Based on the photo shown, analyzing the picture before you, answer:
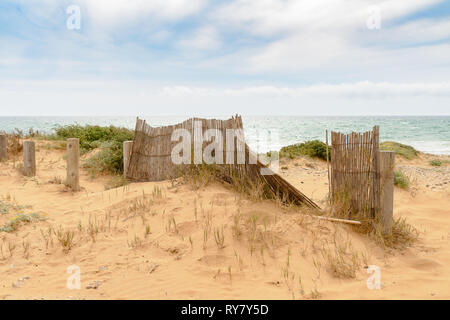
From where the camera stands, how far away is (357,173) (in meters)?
4.61

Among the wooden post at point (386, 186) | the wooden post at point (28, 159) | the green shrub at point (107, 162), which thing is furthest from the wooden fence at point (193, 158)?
the wooden post at point (28, 159)

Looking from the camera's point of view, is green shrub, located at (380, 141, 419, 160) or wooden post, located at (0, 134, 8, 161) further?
green shrub, located at (380, 141, 419, 160)

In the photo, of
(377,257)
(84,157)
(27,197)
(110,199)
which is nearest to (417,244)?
(377,257)

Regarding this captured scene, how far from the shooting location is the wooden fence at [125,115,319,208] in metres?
4.95

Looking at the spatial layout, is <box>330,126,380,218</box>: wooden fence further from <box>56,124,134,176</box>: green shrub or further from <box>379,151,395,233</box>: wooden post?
<box>56,124,134,176</box>: green shrub

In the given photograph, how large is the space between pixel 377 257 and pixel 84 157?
8.50m

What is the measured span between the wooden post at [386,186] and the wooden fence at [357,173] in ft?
0.17

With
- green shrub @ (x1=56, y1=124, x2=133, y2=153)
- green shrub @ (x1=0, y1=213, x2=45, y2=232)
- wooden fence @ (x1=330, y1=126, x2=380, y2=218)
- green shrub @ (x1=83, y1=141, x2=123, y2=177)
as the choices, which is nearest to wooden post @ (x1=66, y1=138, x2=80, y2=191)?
green shrub @ (x1=83, y1=141, x2=123, y2=177)

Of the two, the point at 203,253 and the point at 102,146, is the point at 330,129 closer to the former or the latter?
the point at 102,146

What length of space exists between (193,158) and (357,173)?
267 cm

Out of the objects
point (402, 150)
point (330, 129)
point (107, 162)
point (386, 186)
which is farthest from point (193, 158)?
point (330, 129)

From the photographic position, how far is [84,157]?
10023 millimetres

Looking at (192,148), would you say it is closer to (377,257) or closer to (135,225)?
(135,225)

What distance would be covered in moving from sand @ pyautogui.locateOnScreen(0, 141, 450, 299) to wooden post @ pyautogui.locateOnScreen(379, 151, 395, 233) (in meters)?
0.39
